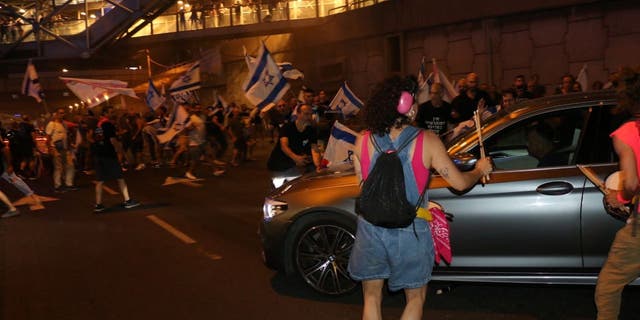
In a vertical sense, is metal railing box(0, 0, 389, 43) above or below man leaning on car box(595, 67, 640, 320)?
above

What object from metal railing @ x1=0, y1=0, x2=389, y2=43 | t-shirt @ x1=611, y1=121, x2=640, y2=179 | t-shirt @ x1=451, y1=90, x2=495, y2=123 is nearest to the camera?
t-shirt @ x1=611, y1=121, x2=640, y2=179

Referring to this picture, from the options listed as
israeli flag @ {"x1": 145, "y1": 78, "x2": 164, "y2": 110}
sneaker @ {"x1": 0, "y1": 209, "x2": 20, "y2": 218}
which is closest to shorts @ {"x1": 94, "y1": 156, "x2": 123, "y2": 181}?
sneaker @ {"x1": 0, "y1": 209, "x2": 20, "y2": 218}

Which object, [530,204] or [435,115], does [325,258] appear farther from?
[435,115]

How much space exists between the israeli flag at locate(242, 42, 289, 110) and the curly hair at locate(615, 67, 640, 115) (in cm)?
936

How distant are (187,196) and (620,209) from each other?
974 centimetres

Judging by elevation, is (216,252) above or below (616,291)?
below

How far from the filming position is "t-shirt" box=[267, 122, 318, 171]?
342 inches

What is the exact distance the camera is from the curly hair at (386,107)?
142 inches

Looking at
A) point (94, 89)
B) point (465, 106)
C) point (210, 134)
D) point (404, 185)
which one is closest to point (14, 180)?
point (210, 134)

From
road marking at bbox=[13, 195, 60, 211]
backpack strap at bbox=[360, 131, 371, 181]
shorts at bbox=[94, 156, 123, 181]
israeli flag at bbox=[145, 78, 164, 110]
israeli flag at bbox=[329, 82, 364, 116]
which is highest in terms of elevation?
israeli flag at bbox=[145, 78, 164, 110]

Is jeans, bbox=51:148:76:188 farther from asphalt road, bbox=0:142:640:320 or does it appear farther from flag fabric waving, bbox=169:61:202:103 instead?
flag fabric waving, bbox=169:61:202:103

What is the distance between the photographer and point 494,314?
519 centimetres

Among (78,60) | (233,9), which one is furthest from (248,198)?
(78,60)

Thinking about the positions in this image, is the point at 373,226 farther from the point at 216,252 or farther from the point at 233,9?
the point at 233,9
